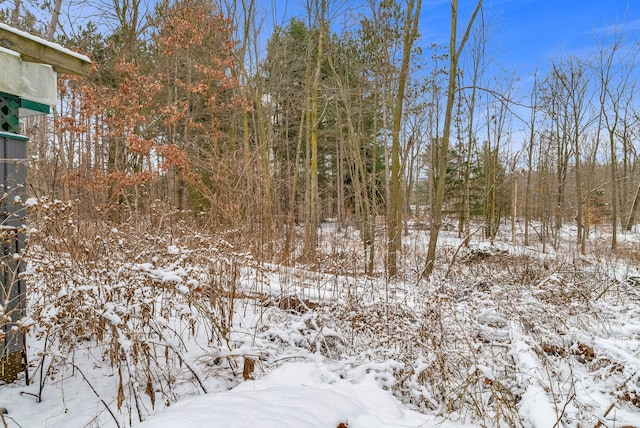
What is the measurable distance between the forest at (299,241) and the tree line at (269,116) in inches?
3.2

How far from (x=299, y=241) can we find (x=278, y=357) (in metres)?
4.88

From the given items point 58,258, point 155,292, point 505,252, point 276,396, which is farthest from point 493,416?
point 505,252

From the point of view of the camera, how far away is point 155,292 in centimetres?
298

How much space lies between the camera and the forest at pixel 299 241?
283 centimetres

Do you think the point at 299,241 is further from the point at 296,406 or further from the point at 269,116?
the point at 269,116

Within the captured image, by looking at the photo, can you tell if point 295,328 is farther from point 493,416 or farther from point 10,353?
point 10,353

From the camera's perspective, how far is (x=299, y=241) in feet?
26.9

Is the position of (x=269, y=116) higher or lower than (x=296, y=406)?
higher

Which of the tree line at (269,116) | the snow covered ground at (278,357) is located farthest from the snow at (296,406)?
the tree line at (269,116)

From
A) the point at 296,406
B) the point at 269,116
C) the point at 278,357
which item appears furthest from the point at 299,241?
the point at 269,116

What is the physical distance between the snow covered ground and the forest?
0.12 ft

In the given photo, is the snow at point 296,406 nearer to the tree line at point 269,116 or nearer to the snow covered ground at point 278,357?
the snow covered ground at point 278,357

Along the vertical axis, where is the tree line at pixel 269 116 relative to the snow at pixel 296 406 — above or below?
above

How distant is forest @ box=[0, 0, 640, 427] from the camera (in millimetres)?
2826
